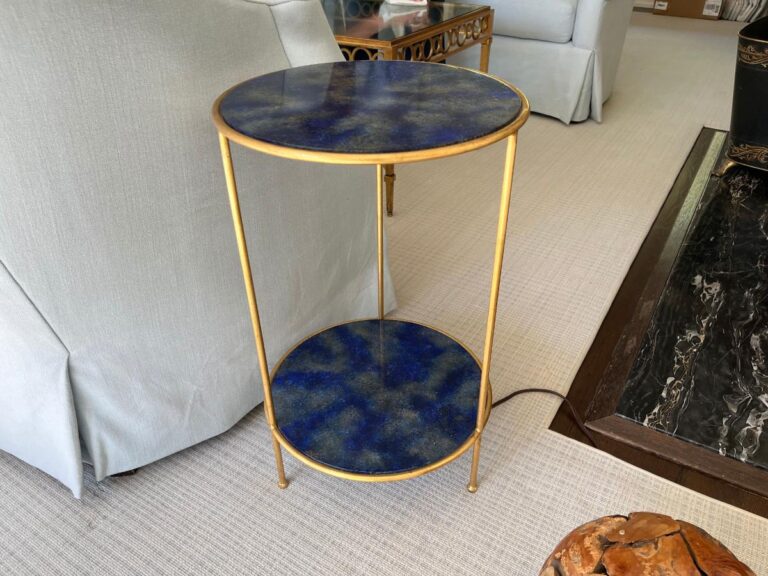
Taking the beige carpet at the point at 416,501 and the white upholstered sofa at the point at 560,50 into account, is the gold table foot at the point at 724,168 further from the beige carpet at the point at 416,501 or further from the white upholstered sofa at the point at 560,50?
the beige carpet at the point at 416,501

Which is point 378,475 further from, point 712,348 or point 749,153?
point 749,153

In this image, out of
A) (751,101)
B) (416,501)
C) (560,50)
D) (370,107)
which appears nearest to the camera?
(370,107)

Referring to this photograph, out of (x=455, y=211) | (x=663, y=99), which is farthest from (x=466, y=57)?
(x=455, y=211)

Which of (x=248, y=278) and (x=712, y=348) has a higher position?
(x=248, y=278)

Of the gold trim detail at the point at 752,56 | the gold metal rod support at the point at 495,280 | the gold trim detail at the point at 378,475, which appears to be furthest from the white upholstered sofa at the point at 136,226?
the gold trim detail at the point at 752,56

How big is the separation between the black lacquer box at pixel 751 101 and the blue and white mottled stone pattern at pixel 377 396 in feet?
5.03

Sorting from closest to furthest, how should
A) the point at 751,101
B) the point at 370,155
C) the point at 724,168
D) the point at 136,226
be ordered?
the point at 370,155
the point at 136,226
the point at 751,101
the point at 724,168

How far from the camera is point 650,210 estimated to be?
6.63ft

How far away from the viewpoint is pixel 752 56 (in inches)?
75.4

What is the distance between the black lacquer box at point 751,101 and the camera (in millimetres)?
1914

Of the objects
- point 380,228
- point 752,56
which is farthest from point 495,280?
point 752,56

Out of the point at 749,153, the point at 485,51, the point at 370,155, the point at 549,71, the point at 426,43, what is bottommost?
the point at 749,153

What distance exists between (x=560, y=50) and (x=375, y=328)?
1922 mm

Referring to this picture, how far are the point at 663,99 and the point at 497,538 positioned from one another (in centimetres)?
273
